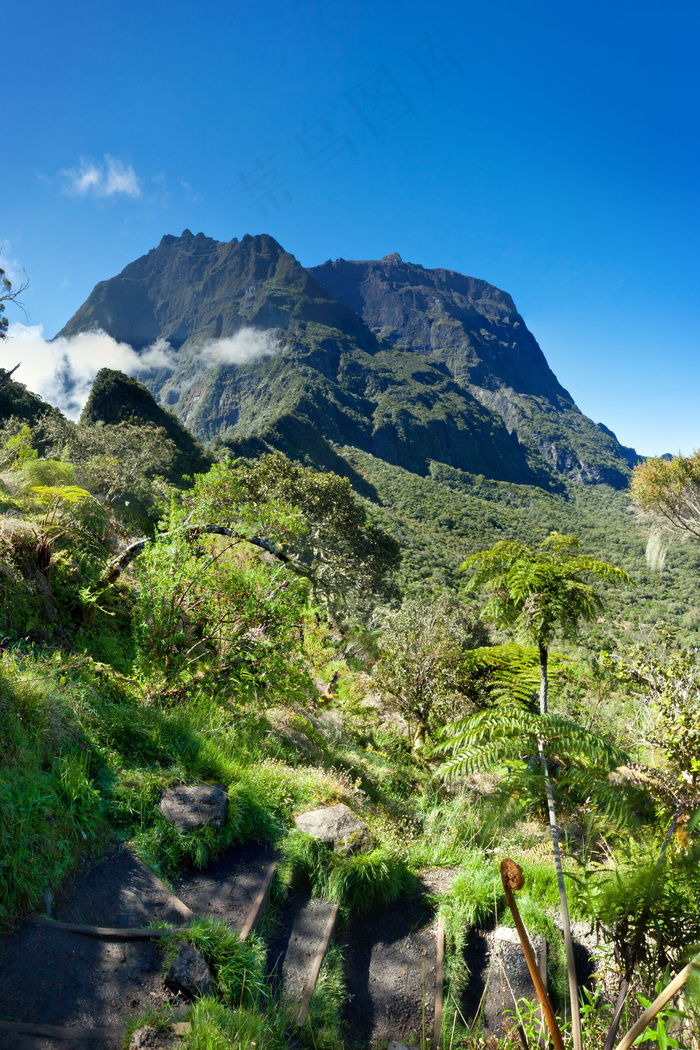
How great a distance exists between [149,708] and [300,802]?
5.67ft

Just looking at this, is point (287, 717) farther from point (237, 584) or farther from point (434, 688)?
point (434, 688)

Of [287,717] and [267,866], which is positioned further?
[287,717]

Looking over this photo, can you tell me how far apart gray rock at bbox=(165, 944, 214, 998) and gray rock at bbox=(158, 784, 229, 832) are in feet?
3.00

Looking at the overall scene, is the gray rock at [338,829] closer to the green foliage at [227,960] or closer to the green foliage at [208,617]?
the green foliage at [227,960]

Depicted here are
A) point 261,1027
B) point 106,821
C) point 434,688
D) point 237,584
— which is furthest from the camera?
point 434,688

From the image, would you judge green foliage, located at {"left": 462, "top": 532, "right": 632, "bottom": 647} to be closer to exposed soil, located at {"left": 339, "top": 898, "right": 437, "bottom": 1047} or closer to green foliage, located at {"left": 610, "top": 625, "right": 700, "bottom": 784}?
green foliage, located at {"left": 610, "top": 625, "right": 700, "bottom": 784}

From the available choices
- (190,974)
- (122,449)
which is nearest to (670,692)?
(190,974)

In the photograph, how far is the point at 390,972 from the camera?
332 centimetres

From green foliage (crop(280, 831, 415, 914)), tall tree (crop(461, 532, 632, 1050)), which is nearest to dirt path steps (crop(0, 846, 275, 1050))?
green foliage (crop(280, 831, 415, 914))

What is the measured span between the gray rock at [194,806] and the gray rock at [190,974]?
36.0 inches

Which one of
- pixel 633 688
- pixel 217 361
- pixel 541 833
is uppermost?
pixel 217 361

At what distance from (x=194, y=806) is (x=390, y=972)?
186cm

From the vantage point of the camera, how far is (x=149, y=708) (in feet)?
14.7

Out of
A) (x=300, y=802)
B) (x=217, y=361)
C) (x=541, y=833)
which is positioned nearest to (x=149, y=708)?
(x=300, y=802)
